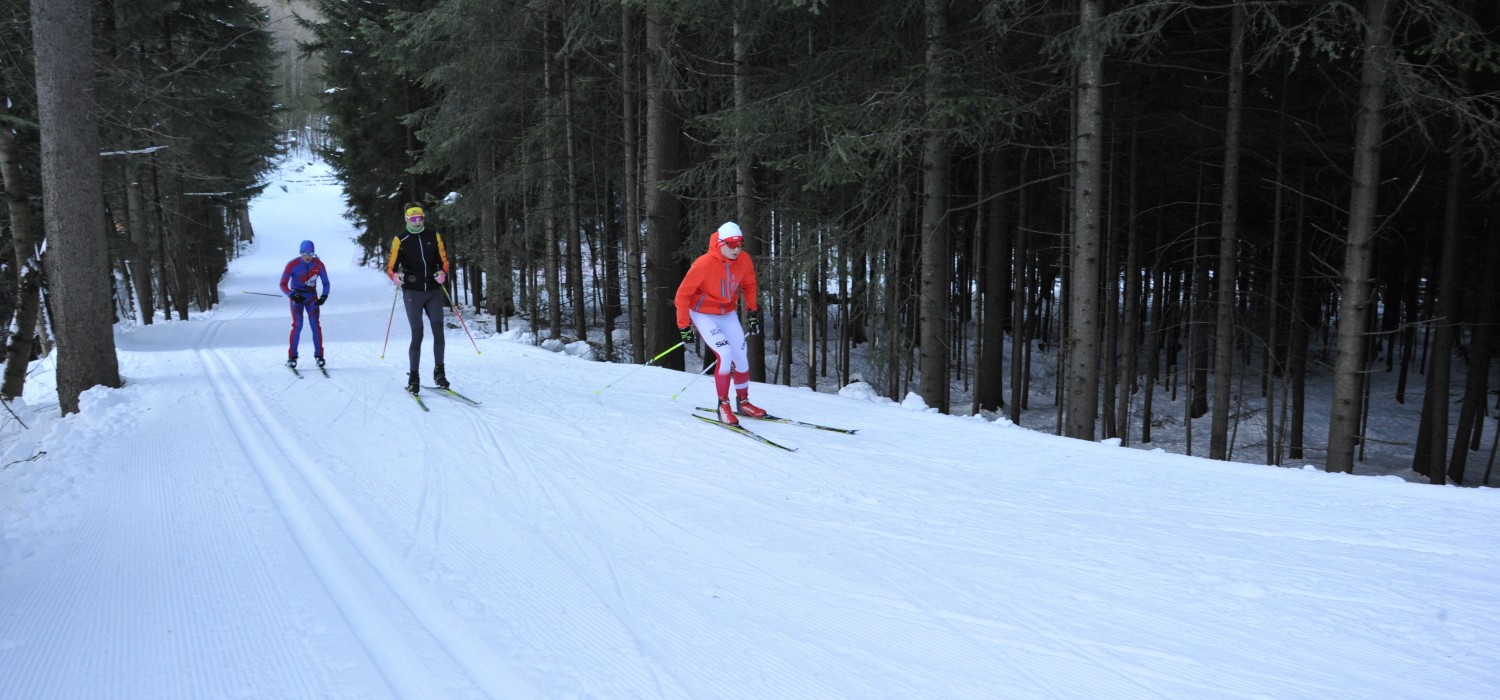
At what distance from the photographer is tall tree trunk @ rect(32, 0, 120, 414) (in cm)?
1018

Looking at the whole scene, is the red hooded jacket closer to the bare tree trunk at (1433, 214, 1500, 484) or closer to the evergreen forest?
the evergreen forest

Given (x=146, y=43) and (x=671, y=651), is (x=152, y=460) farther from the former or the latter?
(x=146, y=43)

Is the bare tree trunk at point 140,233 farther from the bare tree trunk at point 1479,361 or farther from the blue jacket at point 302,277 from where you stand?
the bare tree trunk at point 1479,361

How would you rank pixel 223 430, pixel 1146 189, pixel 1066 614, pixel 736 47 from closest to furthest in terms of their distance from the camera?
pixel 1066 614 < pixel 223 430 < pixel 736 47 < pixel 1146 189

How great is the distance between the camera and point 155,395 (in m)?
10.4

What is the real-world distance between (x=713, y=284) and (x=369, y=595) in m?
4.84

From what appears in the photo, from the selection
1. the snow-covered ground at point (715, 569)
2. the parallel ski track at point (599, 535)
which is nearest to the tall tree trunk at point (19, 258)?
the snow-covered ground at point (715, 569)

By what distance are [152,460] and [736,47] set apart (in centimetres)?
954

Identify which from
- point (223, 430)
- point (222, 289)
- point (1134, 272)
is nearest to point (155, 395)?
point (223, 430)

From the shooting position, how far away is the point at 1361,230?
9477 mm

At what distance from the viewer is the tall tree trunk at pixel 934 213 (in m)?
10.4

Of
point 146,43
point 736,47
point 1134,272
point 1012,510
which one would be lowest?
point 1012,510

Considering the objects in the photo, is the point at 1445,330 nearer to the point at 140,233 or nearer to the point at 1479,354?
the point at 1479,354

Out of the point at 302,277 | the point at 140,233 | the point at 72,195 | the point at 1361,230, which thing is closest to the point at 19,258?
the point at 72,195
